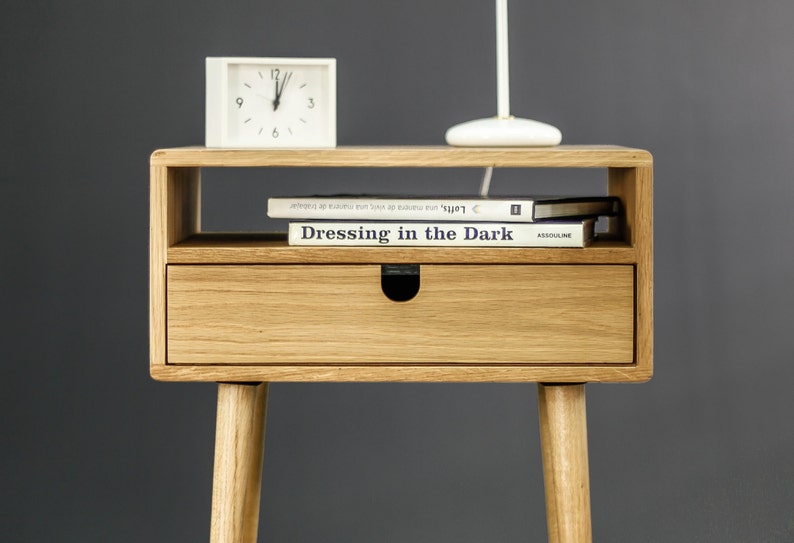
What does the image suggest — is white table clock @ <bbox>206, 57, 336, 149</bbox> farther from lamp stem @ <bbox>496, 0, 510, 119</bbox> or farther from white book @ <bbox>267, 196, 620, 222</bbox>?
lamp stem @ <bbox>496, 0, 510, 119</bbox>

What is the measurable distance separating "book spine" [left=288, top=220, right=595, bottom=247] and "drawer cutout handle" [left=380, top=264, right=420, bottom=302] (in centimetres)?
3

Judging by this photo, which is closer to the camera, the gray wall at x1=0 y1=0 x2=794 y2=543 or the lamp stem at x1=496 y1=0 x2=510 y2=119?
the lamp stem at x1=496 y1=0 x2=510 y2=119

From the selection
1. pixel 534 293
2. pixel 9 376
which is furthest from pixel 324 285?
pixel 9 376

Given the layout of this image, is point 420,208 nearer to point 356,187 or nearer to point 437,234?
point 437,234

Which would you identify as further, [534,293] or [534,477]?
[534,477]

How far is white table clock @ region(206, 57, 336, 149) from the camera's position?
1.57 metres

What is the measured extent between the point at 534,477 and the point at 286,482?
44 centimetres

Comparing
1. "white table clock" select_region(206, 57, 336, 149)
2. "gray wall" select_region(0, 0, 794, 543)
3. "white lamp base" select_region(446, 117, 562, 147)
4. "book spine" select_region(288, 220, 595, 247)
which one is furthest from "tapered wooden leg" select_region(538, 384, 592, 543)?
"gray wall" select_region(0, 0, 794, 543)

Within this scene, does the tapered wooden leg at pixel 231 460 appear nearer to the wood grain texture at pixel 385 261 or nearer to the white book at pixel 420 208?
the wood grain texture at pixel 385 261

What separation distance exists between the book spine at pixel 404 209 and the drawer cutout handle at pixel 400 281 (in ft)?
0.19

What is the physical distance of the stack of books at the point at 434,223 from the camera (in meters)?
1.50

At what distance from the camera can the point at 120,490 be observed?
7.66 ft

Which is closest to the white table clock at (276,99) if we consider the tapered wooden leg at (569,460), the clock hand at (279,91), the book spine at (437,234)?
the clock hand at (279,91)

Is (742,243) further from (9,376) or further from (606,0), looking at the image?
(9,376)
